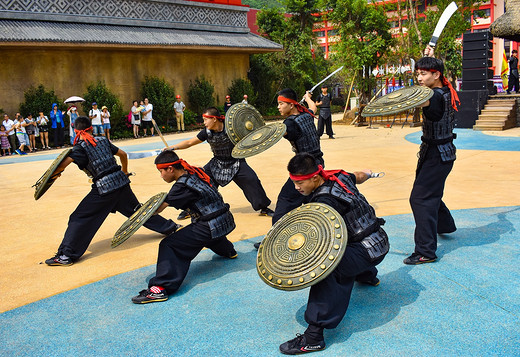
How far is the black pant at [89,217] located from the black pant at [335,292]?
2.78 m

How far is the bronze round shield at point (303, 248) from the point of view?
271cm

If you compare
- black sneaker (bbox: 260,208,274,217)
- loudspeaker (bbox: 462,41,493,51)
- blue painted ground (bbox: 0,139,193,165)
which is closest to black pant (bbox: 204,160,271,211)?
black sneaker (bbox: 260,208,274,217)

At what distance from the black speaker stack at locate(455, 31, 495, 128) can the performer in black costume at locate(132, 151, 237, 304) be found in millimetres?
13533

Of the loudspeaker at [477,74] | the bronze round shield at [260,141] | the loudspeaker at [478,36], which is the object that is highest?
the loudspeaker at [478,36]

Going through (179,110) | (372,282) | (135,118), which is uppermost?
(179,110)

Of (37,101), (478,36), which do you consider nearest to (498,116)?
(478,36)

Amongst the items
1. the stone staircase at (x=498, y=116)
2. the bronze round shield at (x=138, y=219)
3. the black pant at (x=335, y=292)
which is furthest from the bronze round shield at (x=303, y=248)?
the stone staircase at (x=498, y=116)

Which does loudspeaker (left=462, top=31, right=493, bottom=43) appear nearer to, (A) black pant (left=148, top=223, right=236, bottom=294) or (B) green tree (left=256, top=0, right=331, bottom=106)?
(B) green tree (left=256, top=0, right=331, bottom=106)

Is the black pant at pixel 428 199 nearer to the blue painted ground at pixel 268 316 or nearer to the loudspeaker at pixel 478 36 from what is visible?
the blue painted ground at pixel 268 316

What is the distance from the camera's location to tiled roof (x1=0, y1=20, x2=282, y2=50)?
54.1ft

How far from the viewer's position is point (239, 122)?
17.6ft

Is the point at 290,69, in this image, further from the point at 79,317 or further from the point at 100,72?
the point at 79,317

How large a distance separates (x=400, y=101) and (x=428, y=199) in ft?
3.34

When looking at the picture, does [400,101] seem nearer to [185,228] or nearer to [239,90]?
[185,228]
